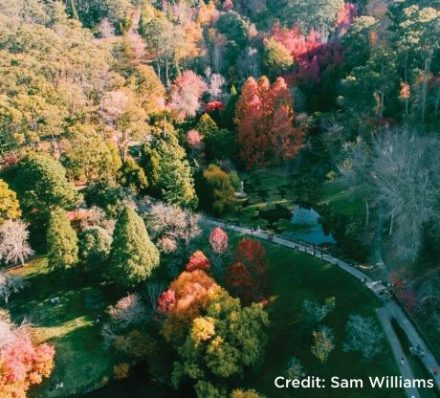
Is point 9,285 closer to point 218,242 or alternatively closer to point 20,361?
point 20,361

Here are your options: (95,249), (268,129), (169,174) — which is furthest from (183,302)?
(268,129)

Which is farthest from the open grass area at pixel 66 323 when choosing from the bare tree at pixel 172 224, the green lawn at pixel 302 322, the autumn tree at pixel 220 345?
the green lawn at pixel 302 322

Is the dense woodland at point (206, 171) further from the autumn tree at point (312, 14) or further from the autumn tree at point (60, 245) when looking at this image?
the autumn tree at point (312, 14)

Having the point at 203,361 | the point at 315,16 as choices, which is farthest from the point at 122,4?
the point at 203,361

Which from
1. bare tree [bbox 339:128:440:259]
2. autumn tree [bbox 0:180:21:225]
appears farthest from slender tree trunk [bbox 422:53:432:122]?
autumn tree [bbox 0:180:21:225]

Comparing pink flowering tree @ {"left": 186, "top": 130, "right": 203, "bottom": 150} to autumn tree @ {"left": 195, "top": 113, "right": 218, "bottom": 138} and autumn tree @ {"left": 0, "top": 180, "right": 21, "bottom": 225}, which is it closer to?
autumn tree @ {"left": 195, "top": 113, "right": 218, "bottom": 138}

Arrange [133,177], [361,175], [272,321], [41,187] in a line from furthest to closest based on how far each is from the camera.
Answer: [133,177] → [41,187] → [361,175] → [272,321]

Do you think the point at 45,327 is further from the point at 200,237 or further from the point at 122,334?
the point at 200,237
